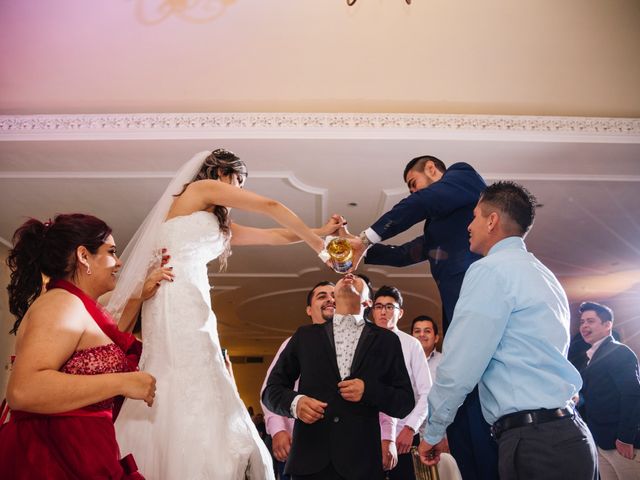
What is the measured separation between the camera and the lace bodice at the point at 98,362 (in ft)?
5.71

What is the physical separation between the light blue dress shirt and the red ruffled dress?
1062mm

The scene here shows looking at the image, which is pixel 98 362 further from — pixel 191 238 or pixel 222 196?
pixel 222 196

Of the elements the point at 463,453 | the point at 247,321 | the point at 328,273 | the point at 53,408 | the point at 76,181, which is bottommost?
the point at 247,321

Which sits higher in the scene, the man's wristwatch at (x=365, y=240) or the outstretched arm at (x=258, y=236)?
the outstretched arm at (x=258, y=236)

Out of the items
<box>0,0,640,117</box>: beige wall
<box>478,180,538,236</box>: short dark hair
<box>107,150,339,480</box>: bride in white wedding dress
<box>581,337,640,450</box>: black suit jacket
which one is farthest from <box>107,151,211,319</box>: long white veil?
<box>581,337,640,450</box>: black suit jacket

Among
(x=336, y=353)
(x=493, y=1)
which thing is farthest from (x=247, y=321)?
(x=336, y=353)

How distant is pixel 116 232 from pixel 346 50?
378cm

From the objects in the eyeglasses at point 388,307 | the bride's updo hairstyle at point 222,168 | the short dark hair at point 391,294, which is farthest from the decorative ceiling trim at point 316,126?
the bride's updo hairstyle at point 222,168

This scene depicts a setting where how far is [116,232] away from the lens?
7.22 m

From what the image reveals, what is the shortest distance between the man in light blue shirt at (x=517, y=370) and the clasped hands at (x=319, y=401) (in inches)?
16.9

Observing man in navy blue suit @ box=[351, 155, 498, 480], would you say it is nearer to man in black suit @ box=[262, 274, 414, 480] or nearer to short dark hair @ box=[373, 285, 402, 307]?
man in black suit @ box=[262, 274, 414, 480]

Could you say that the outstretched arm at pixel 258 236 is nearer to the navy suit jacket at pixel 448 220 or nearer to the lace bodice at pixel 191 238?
the lace bodice at pixel 191 238

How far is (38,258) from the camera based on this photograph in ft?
6.34

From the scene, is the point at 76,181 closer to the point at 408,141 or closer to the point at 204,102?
the point at 204,102
